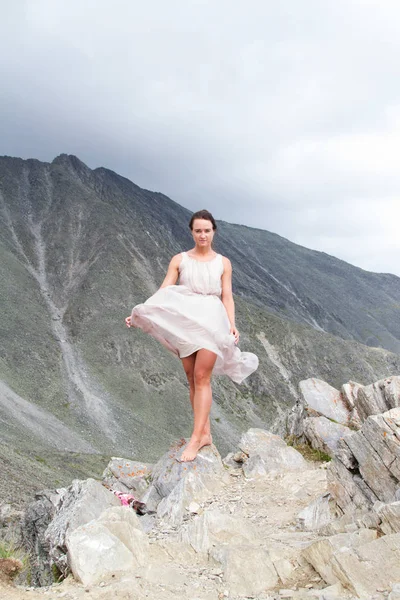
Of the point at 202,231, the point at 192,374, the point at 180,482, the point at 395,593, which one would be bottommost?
the point at 180,482

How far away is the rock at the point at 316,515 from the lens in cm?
748

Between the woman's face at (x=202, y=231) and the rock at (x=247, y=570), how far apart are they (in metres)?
5.65

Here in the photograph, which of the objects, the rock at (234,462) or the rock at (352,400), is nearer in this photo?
the rock at (234,462)

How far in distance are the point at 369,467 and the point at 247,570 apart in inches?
117

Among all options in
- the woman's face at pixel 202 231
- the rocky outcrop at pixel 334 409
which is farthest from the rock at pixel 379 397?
the woman's face at pixel 202 231

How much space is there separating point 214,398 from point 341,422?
229 ft

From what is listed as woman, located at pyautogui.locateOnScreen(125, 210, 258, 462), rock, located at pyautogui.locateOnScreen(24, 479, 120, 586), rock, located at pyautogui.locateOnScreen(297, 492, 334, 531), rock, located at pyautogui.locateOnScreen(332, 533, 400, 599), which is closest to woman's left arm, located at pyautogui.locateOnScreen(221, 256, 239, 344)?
woman, located at pyautogui.locateOnScreen(125, 210, 258, 462)

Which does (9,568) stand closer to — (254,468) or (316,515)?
(316,515)

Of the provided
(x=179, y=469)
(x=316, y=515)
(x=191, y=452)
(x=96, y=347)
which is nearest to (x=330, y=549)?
(x=316, y=515)

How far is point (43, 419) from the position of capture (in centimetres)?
6206

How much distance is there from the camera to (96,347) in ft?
286

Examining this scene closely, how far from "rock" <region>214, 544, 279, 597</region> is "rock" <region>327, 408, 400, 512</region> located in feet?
7.42

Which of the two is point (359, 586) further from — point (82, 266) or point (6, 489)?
point (82, 266)

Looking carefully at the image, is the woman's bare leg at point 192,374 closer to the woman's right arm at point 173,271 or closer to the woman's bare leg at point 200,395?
the woman's bare leg at point 200,395
